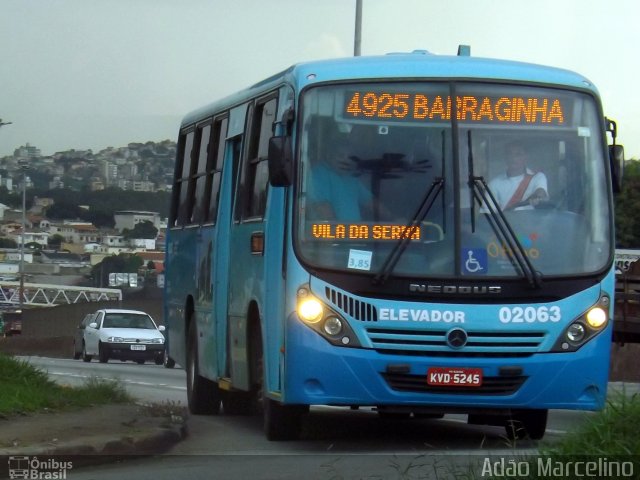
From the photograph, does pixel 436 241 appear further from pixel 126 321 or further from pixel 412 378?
pixel 126 321

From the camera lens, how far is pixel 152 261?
7356cm

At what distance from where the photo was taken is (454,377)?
1159 cm

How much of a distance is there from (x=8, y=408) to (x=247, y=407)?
14.7ft

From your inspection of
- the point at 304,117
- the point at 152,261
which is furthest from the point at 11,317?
the point at 304,117

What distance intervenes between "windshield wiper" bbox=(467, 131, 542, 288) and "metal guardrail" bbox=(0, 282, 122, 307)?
71.6m

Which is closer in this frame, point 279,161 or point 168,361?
point 279,161

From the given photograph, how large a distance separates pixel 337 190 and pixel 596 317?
7.33 feet

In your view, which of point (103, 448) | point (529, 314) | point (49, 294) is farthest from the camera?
point (49, 294)

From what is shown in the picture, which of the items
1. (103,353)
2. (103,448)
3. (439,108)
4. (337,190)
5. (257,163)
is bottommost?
(103,353)

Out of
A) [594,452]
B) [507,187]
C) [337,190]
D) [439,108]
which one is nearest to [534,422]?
[507,187]

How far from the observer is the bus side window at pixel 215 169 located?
15.4m

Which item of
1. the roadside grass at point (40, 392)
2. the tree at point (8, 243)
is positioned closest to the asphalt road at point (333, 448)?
the roadside grass at point (40, 392)

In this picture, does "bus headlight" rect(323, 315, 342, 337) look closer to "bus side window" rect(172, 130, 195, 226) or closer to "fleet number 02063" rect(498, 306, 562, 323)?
"fleet number 02063" rect(498, 306, 562, 323)

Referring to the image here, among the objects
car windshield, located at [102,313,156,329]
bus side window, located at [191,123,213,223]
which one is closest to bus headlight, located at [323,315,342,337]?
bus side window, located at [191,123,213,223]
